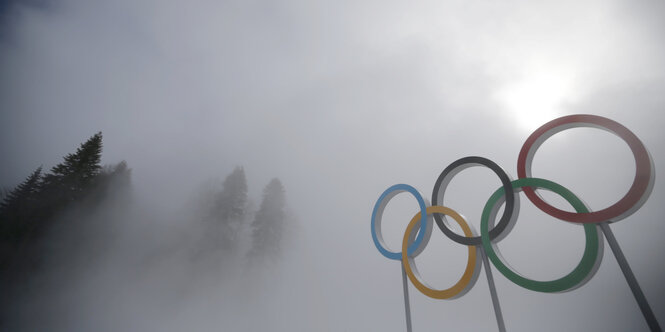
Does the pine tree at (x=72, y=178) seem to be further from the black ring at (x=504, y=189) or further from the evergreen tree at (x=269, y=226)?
the black ring at (x=504, y=189)

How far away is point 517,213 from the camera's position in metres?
7.83

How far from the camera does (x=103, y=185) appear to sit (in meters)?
22.4

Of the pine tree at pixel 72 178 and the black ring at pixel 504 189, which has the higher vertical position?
the pine tree at pixel 72 178

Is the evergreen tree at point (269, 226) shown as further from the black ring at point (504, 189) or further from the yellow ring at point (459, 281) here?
the black ring at point (504, 189)

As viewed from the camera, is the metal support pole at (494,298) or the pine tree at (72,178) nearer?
the metal support pole at (494,298)

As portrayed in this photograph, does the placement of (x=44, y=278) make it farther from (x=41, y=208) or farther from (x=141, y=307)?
(x=141, y=307)

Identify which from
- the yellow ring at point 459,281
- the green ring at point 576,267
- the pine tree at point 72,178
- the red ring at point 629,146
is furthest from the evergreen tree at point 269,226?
the red ring at point 629,146

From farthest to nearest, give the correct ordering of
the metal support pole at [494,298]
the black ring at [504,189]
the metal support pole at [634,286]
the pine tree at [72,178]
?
the pine tree at [72,178], the black ring at [504,189], the metal support pole at [494,298], the metal support pole at [634,286]

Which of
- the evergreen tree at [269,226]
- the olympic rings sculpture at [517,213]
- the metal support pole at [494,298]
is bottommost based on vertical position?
the metal support pole at [494,298]

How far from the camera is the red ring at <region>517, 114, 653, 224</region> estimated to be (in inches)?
231

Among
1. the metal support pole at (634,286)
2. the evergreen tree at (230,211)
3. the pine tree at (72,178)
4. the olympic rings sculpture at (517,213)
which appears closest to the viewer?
the metal support pole at (634,286)

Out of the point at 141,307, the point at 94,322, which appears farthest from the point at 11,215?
the point at 141,307

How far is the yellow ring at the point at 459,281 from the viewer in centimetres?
777

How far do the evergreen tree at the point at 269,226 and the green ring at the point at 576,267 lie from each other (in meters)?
20.5
